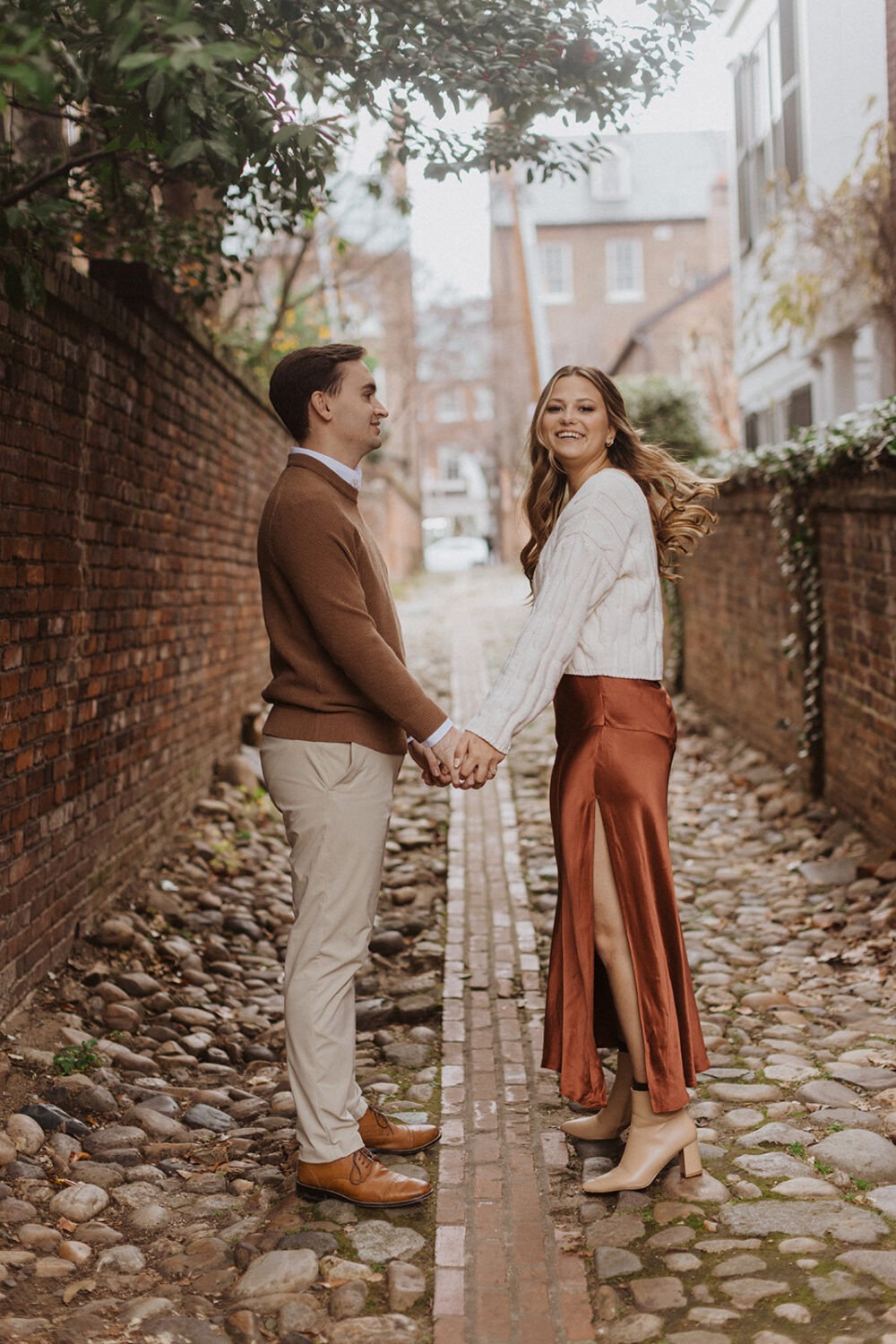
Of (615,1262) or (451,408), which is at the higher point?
(451,408)

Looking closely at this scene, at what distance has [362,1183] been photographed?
134 inches

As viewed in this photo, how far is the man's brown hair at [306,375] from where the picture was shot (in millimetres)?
3420

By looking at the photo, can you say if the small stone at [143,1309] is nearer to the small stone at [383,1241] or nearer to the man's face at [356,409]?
the small stone at [383,1241]

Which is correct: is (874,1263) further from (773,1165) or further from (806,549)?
(806,549)

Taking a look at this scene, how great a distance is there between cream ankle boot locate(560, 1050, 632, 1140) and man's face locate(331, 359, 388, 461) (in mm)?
1865

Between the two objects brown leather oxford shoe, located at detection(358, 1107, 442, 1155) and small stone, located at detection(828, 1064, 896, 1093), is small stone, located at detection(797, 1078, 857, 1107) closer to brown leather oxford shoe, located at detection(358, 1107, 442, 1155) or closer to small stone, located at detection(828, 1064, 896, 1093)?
small stone, located at detection(828, 1064, 896, 1093)

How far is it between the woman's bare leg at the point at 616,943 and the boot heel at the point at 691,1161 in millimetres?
207

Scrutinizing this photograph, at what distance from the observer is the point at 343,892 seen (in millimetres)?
3389

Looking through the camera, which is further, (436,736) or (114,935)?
(114,935)

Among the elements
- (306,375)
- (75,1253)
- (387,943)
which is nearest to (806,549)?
(387,943)

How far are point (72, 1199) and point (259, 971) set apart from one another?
2138 mm

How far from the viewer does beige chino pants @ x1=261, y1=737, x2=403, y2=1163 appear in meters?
3.35

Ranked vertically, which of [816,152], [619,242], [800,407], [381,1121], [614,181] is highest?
[614,181]

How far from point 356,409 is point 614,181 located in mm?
55117
